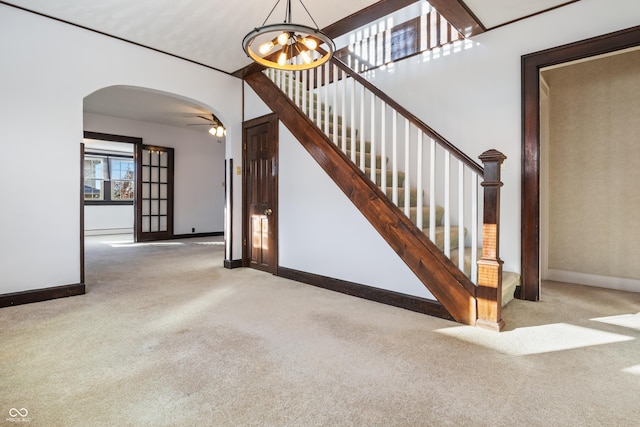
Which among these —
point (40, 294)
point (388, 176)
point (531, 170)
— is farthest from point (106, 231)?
point (531, 170)

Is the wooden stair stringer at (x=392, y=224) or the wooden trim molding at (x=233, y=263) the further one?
the wooden trim molding at (x=233, y=263)

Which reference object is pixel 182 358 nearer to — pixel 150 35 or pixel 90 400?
pixel 90 400

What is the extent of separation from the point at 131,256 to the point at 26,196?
9.32ft

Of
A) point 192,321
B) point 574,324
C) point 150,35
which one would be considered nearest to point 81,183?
point 150,35

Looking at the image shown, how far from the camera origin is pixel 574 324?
2584 mm

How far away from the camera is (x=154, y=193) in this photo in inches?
322

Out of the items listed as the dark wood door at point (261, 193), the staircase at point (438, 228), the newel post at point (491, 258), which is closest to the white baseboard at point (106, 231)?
the dark wood door at point (261, 193)

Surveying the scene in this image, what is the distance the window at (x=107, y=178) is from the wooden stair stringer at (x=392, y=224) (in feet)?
27.3

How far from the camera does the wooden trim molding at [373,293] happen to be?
2829mm

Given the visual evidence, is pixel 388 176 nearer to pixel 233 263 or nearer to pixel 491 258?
pixel 491 258

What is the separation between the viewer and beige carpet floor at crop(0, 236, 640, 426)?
4.98 ft

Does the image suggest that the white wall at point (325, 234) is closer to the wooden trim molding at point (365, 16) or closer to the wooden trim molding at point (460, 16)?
the wooden trim molding at point (365, 16)

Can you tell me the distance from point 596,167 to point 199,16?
Answer: 4.74 meters

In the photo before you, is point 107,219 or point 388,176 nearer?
point 388,176
